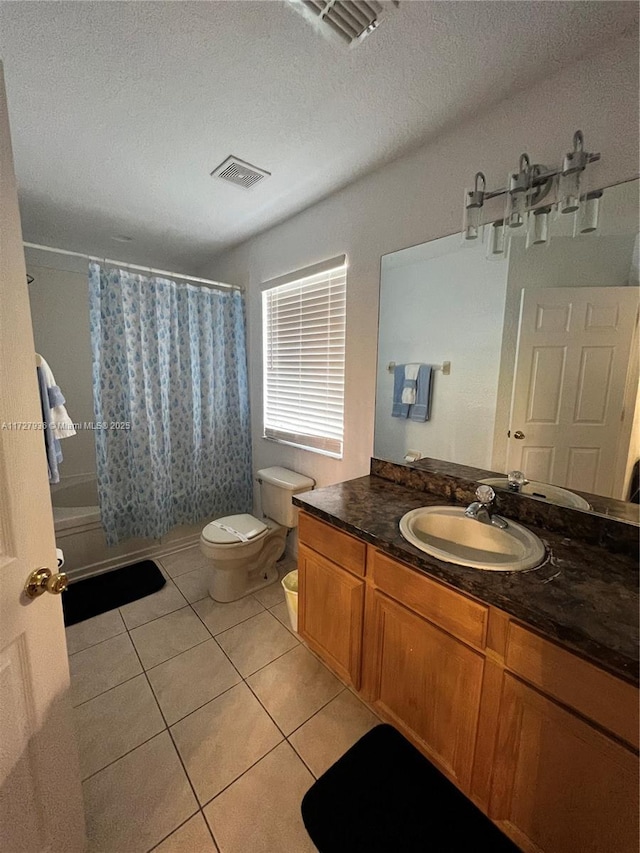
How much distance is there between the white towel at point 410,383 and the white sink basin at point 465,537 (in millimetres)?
557

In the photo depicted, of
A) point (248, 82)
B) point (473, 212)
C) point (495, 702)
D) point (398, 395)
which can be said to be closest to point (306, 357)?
point (398, 395)

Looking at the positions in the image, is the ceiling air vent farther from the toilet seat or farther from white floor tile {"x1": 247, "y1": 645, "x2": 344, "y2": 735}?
white floor tile {"x1": 247, "y1": 645, "x2": 344, "y2": 735}

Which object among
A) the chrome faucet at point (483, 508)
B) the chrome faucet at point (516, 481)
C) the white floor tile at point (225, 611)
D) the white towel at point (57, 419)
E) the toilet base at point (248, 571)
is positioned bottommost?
the white floor tile at point (225, 611)

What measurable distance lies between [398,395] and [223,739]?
1.63 meters

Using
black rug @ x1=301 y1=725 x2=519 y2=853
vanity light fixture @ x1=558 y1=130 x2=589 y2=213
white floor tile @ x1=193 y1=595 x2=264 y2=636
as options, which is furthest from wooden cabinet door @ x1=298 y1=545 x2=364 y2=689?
vanity light fixture @ x1=558 y1=130 x2=589 y2=213

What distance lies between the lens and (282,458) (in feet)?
8.34

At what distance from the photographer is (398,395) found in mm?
1714

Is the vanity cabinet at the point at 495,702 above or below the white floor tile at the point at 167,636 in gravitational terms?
above

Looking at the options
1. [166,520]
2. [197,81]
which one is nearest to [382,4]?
[197,81]

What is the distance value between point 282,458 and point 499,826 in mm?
1992

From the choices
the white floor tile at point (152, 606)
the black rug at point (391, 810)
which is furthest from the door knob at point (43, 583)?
the white floor tile at point (152, 606)

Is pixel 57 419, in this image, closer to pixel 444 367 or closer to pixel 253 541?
pixel 253 541

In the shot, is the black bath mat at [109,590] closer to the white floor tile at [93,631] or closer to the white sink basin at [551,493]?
the white floor tile at [93,631]

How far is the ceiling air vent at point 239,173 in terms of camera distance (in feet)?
5.32
